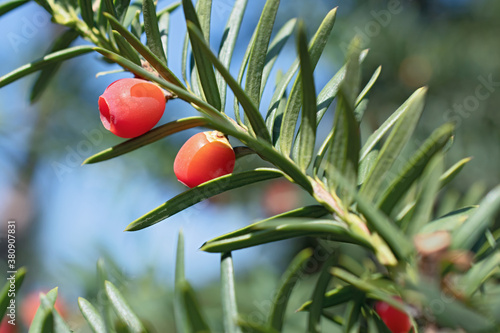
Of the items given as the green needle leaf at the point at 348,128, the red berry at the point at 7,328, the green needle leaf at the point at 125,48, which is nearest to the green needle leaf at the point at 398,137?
the green needle leaf at the point at 348,128

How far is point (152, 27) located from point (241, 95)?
13 centimetres

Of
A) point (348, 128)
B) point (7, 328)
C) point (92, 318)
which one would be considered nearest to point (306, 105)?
point (348, 128)

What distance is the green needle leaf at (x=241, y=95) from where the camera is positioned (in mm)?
348

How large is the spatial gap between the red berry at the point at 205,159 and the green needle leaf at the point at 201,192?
4 centimetres

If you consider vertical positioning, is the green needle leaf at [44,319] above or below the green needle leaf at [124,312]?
above

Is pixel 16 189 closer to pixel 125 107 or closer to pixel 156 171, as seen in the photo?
pixel 156 171

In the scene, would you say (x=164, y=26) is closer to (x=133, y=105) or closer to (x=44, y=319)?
(x=133, y=105)

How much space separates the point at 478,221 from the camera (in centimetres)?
31

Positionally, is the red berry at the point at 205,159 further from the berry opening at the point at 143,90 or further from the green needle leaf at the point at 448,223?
the green needle leaf at the point at 448,223

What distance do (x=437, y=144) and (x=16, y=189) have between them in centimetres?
183

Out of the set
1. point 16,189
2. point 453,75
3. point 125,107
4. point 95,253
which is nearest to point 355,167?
point 125,107

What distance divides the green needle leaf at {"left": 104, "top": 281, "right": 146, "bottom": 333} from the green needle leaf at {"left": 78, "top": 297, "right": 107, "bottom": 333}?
24 mm

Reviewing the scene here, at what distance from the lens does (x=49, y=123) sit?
1.88 metres

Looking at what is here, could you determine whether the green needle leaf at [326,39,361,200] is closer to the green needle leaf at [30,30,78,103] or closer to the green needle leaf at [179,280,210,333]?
the green needle leaf at [179,280,210,333]
